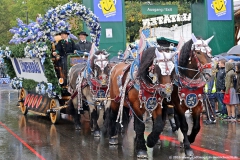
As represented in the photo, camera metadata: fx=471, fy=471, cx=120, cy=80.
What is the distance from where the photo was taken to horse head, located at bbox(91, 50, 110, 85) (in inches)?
403

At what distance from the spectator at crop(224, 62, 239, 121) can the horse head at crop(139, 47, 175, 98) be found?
558 centimetres

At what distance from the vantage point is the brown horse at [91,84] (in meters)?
10.3

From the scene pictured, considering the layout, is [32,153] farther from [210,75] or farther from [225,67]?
[225,67]

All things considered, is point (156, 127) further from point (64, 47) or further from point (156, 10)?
point (156, 10)

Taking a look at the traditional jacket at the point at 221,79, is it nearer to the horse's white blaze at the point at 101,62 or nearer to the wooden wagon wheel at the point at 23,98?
the horse's white blaze at the point at 101,62

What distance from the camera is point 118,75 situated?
30.1 feet

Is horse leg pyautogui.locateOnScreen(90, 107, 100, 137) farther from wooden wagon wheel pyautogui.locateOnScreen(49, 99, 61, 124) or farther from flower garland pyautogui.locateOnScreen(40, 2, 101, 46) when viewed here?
flower garland pyautogui.locateOnScreen(40, 2, 101, 46)

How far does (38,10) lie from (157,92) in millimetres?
27355

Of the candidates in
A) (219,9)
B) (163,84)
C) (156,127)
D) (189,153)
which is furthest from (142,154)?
(219,9)

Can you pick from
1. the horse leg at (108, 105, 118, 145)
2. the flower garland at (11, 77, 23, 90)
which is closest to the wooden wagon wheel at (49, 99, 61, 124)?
the flower garland at (11, 77, 23, 90)

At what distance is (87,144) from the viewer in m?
9.70

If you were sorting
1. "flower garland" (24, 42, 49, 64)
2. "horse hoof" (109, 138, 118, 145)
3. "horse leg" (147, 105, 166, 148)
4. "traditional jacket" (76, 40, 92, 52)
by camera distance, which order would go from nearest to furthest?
"horse leg" (147, 105, 166, 148)
"horse hoof" (109, 138, 118, 145)
"flower garland" (24, 42, 49, 64)
"traditional jacket" (76, 40, 92, 52)

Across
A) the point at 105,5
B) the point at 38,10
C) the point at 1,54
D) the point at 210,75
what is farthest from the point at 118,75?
the point at 38,10

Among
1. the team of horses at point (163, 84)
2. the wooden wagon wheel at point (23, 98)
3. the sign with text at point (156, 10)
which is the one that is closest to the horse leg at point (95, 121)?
the team of horses at point (163, 84)
